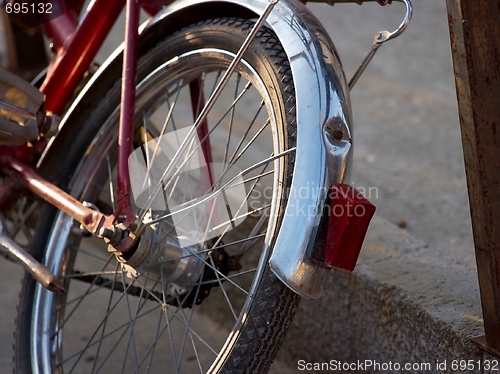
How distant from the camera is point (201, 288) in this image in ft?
4.43

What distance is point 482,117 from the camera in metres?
1.02

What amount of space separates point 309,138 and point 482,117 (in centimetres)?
29

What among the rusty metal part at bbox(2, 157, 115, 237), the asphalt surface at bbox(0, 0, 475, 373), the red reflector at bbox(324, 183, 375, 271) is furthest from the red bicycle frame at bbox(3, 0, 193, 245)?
the asphalt surface at bbox(0, 0, 475, 373)

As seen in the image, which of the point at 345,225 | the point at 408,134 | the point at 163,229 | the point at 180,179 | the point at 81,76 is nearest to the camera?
the point at 345,225

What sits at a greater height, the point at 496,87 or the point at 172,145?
the point at 496,87

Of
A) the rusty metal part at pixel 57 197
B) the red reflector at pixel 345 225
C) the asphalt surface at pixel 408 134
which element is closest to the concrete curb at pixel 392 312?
the asphalt surface at pixel 408 134

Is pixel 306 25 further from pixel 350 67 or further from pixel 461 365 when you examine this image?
pixel 350 67

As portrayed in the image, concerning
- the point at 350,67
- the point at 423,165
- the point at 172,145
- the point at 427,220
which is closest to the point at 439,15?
the point at 350,67

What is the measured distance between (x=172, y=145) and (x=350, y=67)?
2259 mm

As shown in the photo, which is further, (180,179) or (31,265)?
(180,179)

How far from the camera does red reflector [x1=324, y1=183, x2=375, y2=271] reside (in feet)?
3.20

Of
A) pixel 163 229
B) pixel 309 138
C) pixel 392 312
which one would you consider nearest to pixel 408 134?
pixel 392 312

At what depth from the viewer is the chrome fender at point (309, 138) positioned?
39.2 inches

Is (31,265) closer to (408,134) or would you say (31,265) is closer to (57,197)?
(57,197)
